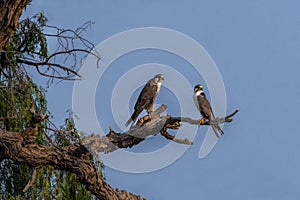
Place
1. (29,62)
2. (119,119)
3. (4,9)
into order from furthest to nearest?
(29,62) < (119,119) < (4,9)

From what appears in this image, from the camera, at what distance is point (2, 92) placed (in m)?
6.59

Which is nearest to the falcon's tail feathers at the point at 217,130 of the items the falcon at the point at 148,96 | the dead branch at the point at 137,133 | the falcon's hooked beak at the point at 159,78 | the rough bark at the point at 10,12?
the dead branch at the point at 137,133

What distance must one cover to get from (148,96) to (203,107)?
504 millimetres

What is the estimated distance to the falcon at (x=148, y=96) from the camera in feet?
21.3

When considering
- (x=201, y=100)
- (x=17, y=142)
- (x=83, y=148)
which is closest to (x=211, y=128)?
(x=201, y=100)

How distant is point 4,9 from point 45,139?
1.43 meters

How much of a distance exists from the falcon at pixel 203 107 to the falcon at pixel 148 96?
389mm

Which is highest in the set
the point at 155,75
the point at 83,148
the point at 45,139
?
the point at 155,75

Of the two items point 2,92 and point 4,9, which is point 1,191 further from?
point 4,9

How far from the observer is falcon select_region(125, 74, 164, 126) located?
6480 millimetres

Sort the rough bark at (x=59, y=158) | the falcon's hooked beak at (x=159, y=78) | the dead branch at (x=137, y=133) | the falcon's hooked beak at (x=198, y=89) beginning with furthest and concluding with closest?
the falcon's hooked beak at (x=198, y=89) < the falcon's hooked beak at (x=159, y=78) < the dead branch at (x=137, y=133) < the rough bark at (x=59, y=158)

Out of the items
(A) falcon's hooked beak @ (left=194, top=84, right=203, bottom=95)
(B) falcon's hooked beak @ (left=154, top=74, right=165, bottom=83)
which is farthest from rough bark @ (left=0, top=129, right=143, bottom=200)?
(A) falcon's hooked beak @ (left=194, top=84, right=203, bottom=95)

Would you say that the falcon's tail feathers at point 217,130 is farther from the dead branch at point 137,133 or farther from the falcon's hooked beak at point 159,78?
the falcon's hooked beak at point 159,78

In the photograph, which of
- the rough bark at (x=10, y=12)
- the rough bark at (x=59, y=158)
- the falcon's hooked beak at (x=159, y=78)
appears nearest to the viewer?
the rough bark at (x=10, y=12)
